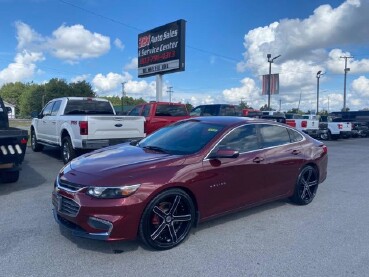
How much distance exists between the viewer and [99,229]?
3.67 meters

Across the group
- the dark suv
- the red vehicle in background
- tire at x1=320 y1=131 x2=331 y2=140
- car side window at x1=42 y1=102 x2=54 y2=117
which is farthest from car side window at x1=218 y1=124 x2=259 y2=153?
tire at x1=320 y1=131 x2=331 y2=140

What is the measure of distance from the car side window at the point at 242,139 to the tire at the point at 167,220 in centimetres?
99

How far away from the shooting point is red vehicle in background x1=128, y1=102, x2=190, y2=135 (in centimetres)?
1159

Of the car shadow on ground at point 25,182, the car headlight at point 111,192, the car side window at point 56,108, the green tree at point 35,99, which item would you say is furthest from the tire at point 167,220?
the green tree at point 35,99

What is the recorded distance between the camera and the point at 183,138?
501cm

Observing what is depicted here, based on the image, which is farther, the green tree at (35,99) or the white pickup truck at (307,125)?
the green tree at (35,99)

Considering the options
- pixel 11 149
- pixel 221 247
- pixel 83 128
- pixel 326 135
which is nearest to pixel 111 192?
pixel 221 247

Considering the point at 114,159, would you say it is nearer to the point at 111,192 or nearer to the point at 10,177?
the point at 111,192

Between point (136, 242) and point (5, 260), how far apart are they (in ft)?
4.62

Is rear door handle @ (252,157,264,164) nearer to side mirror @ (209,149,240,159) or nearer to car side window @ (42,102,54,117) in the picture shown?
side mirror @ (209,149,240,159)

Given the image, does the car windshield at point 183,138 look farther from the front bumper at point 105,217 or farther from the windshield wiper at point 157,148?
the front bumper at point 105,217

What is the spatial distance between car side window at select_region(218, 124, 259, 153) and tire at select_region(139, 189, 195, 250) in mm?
992

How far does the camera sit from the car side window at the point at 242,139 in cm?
484

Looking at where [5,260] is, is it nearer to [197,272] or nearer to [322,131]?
[197,272]
